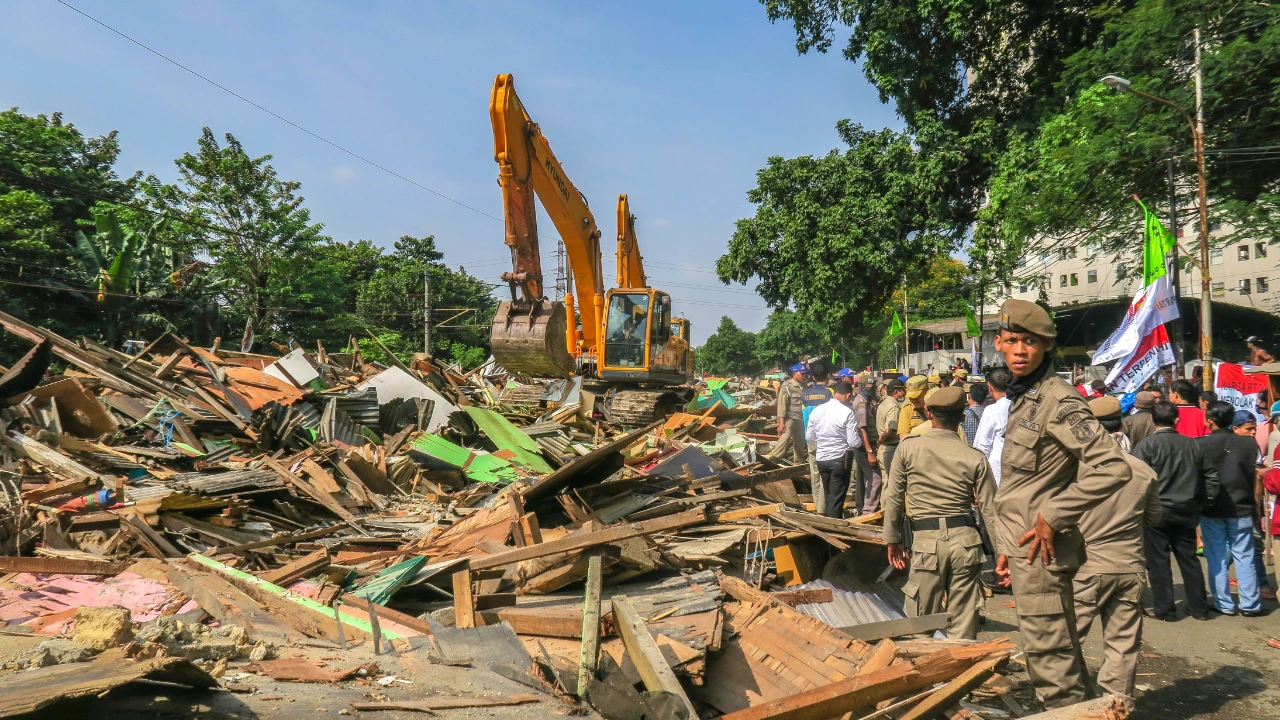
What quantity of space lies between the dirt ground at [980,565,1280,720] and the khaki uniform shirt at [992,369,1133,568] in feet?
4.98

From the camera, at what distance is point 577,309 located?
16.9 metres

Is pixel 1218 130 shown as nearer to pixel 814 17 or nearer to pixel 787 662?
pixel 814 17

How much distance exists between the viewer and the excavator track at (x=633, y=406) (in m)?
15.6

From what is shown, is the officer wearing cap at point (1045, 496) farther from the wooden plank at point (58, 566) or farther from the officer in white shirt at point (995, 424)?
the wooden plank at point (58, 566)

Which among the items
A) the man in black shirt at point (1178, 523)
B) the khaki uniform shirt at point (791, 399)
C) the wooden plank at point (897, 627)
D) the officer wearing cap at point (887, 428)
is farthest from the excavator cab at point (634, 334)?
the wooden plank at point (897, 627)

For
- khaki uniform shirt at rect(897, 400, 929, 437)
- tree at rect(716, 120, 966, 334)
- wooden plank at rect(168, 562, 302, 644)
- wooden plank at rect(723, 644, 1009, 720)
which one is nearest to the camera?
wooden plank at rect(723, 644, 1009, 720)

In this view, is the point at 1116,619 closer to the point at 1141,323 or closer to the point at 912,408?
the point at 912,408

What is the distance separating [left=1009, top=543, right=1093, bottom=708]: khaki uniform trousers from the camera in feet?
12.7

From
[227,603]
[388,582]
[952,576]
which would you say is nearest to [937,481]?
[952,576]

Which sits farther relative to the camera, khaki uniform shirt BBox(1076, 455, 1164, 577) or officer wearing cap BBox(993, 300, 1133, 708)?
khaki uniform shirt BBox(1076, 455, 1164, 577)

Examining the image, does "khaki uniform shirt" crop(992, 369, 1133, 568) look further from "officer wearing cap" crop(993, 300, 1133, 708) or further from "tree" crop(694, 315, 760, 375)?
"tree" crop(694, 315, 760, 375)

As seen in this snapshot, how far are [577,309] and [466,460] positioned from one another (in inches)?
242

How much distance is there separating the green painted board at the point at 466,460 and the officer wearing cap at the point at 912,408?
5.12 metres

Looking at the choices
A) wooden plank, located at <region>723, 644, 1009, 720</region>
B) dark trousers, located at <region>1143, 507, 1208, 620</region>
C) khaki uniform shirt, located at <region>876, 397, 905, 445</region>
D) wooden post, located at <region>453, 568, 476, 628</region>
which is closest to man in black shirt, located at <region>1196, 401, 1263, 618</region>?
dark trousers, located at <region>1143, 507, 1208, 620</region>
